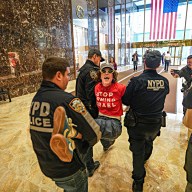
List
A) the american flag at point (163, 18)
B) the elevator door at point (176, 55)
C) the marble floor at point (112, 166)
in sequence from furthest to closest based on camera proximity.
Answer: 1. the elevator door at point (176, 55)
2. the american flag at point (163, 18)
3. the marble floor at point (112, 166)

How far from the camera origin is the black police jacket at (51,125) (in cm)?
91

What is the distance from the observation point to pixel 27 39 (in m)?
6.24

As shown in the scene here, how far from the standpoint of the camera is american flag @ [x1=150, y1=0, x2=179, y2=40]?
12180 mm

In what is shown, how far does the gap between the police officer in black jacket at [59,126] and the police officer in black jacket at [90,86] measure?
84 cm

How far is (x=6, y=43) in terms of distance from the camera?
5.50 meters

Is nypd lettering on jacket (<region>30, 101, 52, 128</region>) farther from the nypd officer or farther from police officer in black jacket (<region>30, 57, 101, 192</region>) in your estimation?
the nypd officer

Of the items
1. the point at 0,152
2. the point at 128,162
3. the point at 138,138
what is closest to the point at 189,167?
the point at 138,138

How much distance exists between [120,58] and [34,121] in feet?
55.9

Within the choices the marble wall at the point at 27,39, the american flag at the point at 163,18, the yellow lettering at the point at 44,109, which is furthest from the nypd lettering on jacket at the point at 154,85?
the american flag at the point at 163,18

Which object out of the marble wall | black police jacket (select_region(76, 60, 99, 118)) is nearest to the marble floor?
black police jacket (select_region(76, 60, 99, 118))

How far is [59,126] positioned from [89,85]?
1.12 metres

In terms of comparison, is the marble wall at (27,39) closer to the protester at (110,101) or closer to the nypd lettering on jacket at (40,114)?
the protester at (110,101)

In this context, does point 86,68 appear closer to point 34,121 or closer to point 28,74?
point 34,121

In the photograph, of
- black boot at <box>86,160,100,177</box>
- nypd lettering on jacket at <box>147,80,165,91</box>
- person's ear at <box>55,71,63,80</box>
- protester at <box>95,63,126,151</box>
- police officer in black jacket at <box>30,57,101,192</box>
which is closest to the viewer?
police officer in black jacket at <box>30,57,101,192</box>
